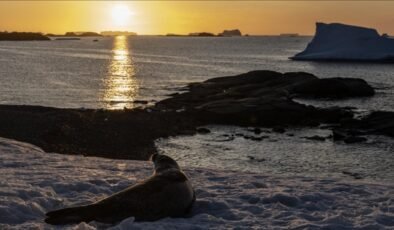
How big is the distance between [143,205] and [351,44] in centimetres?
8565

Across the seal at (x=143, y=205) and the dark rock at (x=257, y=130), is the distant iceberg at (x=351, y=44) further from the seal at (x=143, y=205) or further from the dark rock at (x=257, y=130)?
the seal at (x=143, y=205)

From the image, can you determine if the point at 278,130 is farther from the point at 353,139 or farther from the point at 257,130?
the point at 353,139

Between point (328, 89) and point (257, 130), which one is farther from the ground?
point (328, 89)

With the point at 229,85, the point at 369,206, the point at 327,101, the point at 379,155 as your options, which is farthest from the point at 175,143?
the point at 229,85

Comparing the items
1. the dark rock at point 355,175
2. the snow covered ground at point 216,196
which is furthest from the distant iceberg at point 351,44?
the snow covered ground at point 216,196

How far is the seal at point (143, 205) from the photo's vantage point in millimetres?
7812

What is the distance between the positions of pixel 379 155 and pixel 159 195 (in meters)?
16.1

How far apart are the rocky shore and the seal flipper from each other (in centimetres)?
1133

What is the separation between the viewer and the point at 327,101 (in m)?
41.5

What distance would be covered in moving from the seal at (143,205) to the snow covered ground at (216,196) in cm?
20

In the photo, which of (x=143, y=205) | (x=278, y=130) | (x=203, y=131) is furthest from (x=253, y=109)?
(x=143, y=205)

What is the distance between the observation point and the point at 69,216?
773 cm

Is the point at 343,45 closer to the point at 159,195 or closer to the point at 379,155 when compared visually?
the point at 379,155

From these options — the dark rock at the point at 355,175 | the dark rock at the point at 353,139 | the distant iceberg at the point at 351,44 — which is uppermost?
the distant iceberg at the point at 351,44
